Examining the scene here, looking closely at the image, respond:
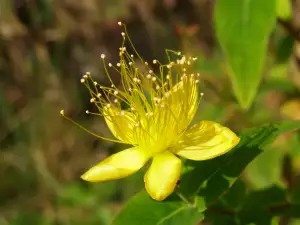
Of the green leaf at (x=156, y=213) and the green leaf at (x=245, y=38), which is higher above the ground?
the green leaf at (x=245, y=38)

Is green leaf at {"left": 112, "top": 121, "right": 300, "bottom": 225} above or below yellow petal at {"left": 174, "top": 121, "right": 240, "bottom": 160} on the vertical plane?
below

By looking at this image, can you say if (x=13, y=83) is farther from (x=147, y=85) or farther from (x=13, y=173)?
(x=147, y=85)

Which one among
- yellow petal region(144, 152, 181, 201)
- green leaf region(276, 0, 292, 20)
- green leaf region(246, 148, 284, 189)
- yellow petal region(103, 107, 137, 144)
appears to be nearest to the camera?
yellow petal region(144, 152, 181, 201)

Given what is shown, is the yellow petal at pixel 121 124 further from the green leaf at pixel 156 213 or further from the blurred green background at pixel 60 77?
the blurred green background at pixel 60 77

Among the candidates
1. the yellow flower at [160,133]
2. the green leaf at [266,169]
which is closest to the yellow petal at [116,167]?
the yellow flower at [160,133]

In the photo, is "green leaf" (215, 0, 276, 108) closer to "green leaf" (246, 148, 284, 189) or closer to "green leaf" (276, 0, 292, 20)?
"green leaf" (276, 0, 292, 20)

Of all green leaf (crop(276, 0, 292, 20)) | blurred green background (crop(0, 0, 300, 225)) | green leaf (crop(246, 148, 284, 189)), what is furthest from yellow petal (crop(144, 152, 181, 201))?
blurred green background (crop(0, 0, 300, 225))
